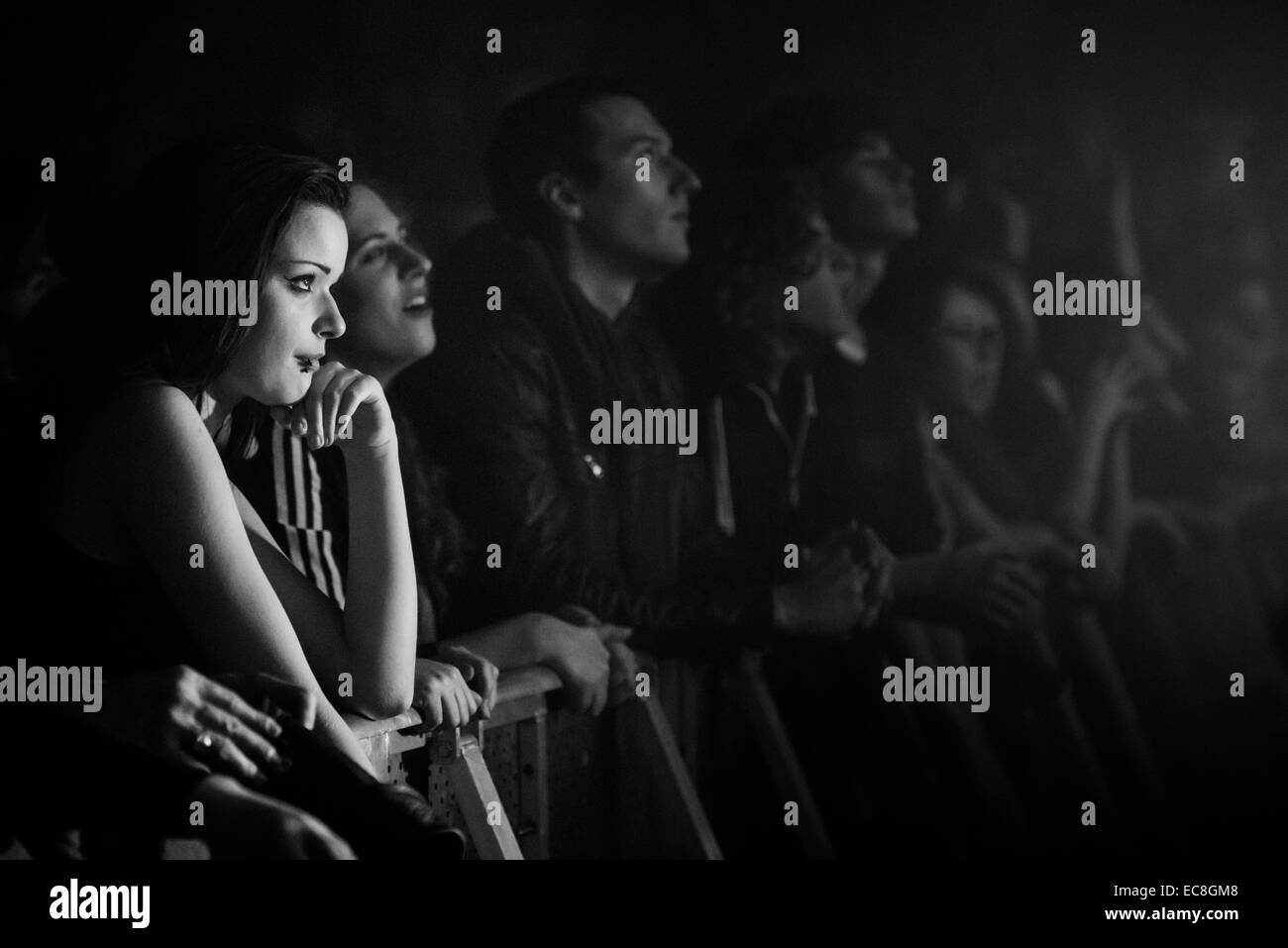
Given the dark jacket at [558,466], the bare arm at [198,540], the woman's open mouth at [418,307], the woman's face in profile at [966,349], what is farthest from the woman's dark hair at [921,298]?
the bare arm at [198,540]

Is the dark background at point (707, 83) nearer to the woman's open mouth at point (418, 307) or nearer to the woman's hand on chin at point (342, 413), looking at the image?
the woman's open mouth at point (418, 307)

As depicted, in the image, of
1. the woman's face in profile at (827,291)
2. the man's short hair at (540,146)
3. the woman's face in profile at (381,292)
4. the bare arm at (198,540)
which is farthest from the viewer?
the woman's face in profile at (827,291)

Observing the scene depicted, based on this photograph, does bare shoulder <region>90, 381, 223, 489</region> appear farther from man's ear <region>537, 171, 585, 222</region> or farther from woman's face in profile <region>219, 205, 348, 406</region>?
man's ear <region>537, 171, 585, 222</region>

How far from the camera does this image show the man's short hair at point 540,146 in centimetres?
306

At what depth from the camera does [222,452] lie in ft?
9.07

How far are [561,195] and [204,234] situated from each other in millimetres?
709

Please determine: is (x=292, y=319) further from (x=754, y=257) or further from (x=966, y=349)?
(x=966, y=349)

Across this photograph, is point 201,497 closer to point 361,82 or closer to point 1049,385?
point 361,82

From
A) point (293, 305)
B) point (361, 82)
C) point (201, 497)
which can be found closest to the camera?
point (201, 497)

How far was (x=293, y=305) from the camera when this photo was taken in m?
2.82

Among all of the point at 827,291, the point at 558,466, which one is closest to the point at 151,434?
the point at 558,466

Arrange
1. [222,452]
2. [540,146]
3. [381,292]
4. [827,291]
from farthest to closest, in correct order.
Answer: [827,291], [540,146], [381,292], [222,452]
